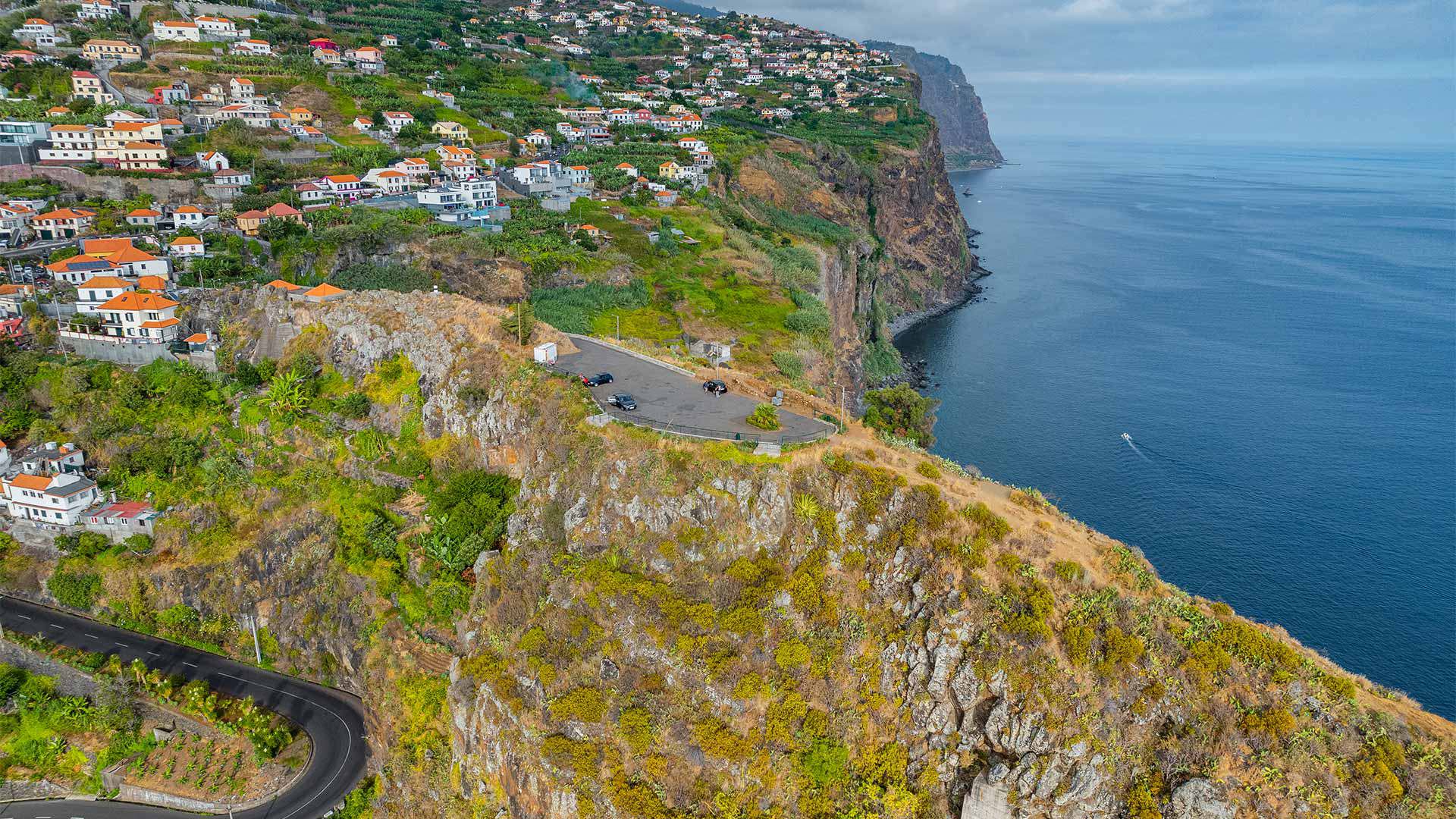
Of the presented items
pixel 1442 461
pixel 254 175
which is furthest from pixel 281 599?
pixel 1442 461

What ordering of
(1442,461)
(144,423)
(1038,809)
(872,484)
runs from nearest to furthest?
(1038,809) < (872,484) < (144,423) < (1442,461)

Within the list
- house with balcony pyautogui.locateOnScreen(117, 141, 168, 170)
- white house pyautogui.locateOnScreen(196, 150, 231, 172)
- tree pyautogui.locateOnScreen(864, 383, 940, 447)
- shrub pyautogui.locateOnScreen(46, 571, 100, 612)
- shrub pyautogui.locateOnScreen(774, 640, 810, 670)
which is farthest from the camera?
white house pyautogui.locateOnScreen(196, 150, 231, 172)

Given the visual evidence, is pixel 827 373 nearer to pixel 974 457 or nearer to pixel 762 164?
pixel 974 457

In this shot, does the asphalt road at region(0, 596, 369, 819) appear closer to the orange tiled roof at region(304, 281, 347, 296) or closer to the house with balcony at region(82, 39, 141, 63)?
the orange tiled roof at region(304, 281, 347, 296)

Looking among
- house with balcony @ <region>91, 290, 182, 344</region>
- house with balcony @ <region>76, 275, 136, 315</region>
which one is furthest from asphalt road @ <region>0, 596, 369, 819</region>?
house with balcony @ <region>76, 275, 136, 315</region>

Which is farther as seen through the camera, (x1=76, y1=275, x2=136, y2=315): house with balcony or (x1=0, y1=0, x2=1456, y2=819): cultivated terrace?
(x1=76, y1=275, x2=136, y2=315): house with balcony

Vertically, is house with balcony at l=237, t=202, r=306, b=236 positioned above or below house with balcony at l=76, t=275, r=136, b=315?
above

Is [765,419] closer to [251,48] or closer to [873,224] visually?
[873,224]
